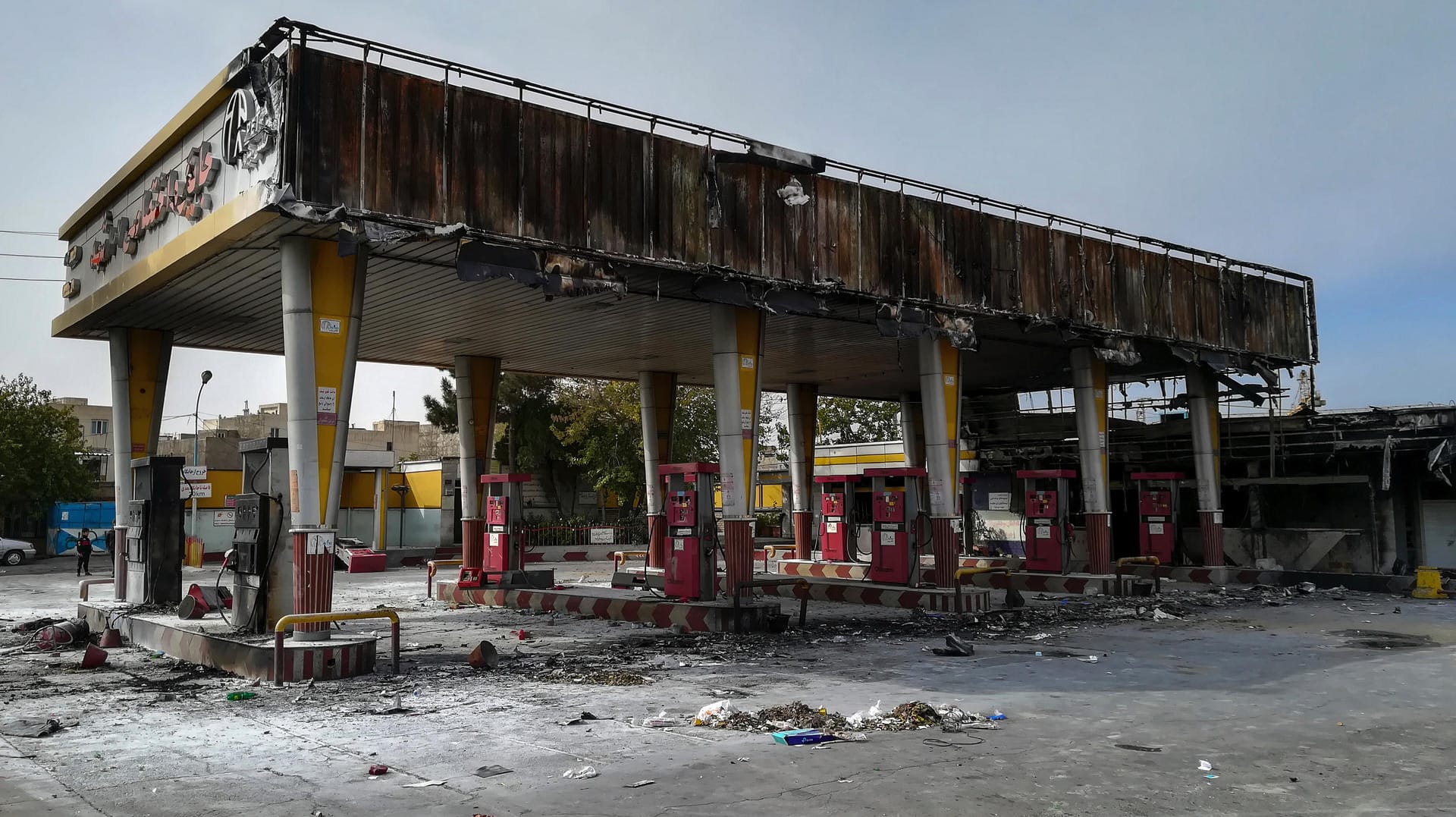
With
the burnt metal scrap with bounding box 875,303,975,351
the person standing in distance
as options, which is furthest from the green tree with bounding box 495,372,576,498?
the burnt metal scrap with bounding box 875,303,975,351

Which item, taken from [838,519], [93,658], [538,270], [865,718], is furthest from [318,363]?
[838,519]

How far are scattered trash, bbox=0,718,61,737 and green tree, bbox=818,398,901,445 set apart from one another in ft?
152

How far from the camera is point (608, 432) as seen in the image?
47438 millimetres

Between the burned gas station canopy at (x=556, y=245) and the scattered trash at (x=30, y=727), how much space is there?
7124 mm

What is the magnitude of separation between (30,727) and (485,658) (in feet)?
16.6

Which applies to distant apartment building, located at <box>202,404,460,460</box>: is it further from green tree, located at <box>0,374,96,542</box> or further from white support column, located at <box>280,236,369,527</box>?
white support column, located at <box>280,236,369,527</box>

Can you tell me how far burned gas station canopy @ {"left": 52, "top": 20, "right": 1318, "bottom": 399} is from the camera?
1487 cm

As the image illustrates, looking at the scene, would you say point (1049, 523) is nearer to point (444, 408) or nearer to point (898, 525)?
point (898, 525)

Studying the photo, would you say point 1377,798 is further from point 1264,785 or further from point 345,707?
point 345,707

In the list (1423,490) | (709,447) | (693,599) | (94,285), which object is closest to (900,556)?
(693,599)

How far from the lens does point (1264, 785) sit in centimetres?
734

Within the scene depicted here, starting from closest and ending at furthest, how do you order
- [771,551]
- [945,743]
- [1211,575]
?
[945,743] → [1211,575] → [771,551]

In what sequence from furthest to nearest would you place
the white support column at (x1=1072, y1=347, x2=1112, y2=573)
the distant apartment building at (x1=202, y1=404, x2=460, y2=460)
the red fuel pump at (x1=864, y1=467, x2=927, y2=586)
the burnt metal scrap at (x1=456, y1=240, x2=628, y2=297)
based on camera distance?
the distant apartment building at (x1=202, y1=404, x2=460, y2=460)
the white support column at (x1=1072, y1=347, x2=1112, y2=573)
the red fuel pump at (x1=864, y1=467, x2=927, y2=586)
the burnt metal scrap at (x1=456, y1=240, x2=628, y2=297)

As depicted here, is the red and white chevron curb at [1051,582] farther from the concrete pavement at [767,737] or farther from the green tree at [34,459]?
the green tree at [34,459]
